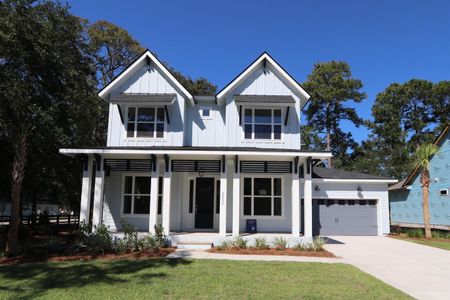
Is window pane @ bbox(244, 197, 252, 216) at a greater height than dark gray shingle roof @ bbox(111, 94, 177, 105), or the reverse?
dark gray shingle roof @ bbox(111, 94, 177, 105)

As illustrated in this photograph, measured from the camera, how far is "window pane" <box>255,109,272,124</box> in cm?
1625

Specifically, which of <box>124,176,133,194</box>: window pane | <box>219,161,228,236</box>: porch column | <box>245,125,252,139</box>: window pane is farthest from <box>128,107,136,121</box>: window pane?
<box>245,125,252,139</box>: window pane

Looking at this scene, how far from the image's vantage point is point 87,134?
20.0 m

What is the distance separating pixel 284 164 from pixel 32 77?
11.8 m

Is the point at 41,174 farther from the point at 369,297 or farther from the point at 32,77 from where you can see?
the point at 369,297

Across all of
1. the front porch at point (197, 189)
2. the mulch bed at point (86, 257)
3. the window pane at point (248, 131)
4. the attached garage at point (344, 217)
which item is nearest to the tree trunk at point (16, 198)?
the mulch bed at point (86, 257)

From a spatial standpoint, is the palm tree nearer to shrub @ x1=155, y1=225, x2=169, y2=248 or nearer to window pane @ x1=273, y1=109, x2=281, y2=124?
window pane @ x1=273, y1=109, x2=281, y2=124

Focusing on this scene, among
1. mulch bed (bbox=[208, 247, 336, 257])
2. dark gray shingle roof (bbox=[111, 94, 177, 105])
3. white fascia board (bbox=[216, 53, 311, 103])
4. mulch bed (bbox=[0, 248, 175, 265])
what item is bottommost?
mulch bed (bbox=[0, 248, 175, 265])

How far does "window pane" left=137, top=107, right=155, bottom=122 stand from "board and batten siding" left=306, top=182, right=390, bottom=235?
397 inches

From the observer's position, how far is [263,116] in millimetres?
16297

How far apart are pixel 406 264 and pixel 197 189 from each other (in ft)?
30.1

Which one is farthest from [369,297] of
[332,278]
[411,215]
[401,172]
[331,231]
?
[401,172]

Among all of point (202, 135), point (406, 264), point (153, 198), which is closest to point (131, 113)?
point (202, 135)

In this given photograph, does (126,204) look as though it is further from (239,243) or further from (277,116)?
(277,116)
